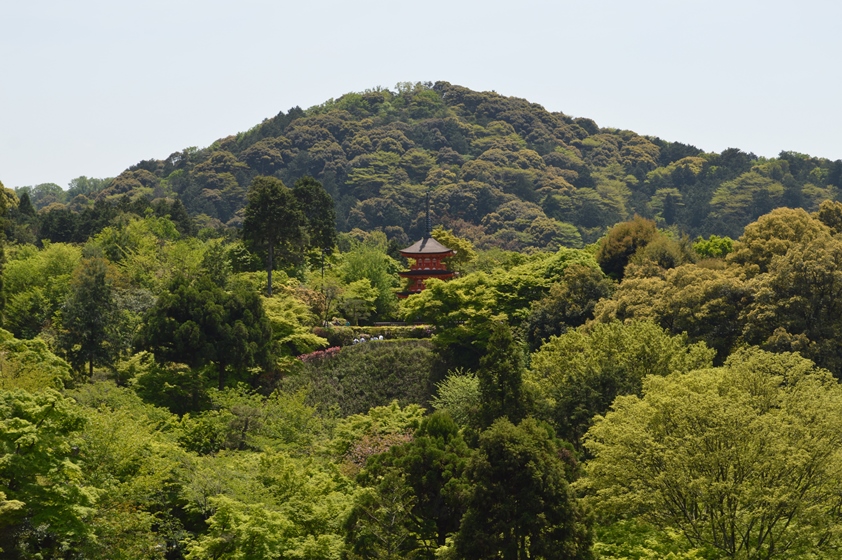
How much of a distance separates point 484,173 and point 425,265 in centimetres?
5714

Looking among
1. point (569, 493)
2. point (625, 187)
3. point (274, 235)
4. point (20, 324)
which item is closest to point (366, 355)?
point (274, 235)

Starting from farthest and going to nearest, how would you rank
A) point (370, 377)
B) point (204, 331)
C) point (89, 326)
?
point (370, 377), point (89, 326), point (204, 331)

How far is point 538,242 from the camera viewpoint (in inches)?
3912

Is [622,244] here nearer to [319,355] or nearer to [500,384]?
[319,355]

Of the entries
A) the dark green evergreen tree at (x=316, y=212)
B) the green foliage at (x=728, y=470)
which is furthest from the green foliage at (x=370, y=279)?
the green foliage at (x=728, y=470)

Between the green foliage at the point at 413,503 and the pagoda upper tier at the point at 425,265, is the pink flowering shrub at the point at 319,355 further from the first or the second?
the green foliage at the point at 413,503

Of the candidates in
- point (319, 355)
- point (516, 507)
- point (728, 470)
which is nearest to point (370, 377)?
point (319, 355)

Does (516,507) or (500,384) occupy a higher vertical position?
(500,384)

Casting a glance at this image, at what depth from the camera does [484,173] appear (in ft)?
370

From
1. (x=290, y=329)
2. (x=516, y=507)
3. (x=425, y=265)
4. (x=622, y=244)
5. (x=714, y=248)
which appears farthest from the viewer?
(x=425, y=265)

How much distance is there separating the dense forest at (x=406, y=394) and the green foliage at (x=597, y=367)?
0.30 ft

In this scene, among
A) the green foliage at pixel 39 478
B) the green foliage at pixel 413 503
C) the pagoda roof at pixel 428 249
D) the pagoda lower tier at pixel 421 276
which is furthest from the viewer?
the pagoda roof at pixel 428 249

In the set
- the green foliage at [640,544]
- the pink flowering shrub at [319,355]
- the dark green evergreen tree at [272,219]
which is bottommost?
the green foliage at [640,544]

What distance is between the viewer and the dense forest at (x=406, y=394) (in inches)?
870
